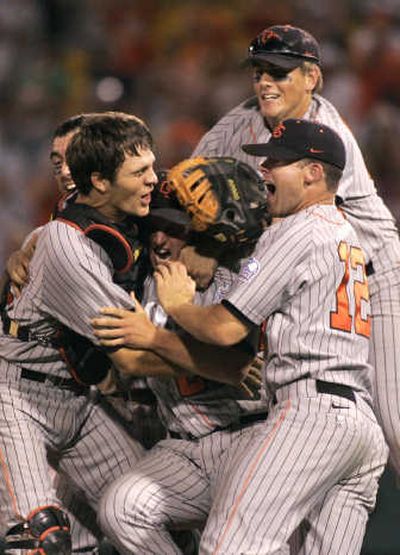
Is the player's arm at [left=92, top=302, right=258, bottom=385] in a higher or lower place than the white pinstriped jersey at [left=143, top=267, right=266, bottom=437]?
higher

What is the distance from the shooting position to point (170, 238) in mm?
3672

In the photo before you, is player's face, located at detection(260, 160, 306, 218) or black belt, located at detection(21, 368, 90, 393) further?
black belt, located at detection(21, 368, 90, 393)

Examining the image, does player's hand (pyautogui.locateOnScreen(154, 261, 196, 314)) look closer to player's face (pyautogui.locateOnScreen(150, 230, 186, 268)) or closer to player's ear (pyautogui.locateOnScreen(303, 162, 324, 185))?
player's face (pyautogui.locateOnScreen(150, 230, 186, 268))

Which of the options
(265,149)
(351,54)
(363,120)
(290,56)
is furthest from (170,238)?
(351,54)

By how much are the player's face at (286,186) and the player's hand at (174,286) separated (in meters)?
0.33

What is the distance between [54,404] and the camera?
383 centimetres

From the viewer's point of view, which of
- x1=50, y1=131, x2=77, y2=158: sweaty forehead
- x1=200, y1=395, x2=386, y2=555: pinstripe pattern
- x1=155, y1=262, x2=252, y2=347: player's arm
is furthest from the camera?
x1=50, y1=131, x2=77, y2=158: sweaty forehead

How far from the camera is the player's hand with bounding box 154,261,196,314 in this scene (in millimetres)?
3479

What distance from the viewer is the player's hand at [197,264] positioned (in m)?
3.68

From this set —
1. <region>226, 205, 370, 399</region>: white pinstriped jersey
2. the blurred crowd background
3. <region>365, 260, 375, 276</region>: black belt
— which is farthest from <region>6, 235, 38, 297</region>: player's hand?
the blurred crowd background

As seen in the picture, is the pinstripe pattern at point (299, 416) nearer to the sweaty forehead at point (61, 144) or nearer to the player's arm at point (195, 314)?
the player's arm at point (195, 314)

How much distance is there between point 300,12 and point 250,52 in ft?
11.0

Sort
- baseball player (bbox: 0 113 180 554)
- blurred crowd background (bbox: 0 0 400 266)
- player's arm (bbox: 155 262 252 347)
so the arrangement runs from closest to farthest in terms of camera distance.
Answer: player's arm (bbox: 155 262 252 347) → baseball player (bbox: 0 113 180 554) → blurred crowd background (bbox: 0 0 400 266)

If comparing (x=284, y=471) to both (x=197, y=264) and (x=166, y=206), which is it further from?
(x=166, y=206)
